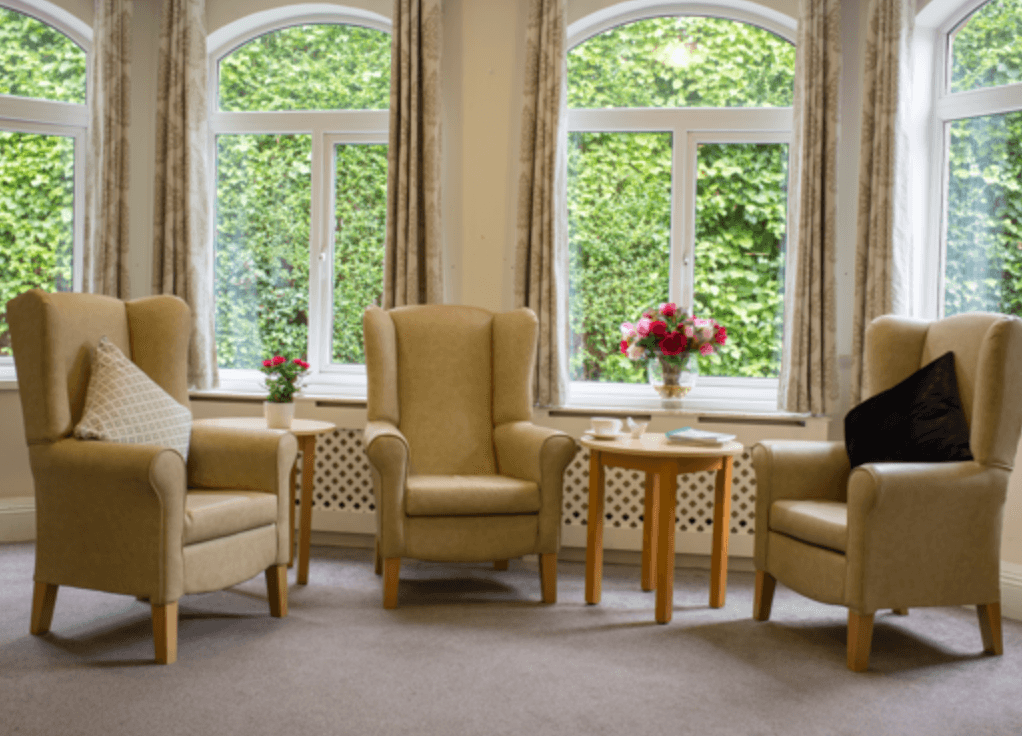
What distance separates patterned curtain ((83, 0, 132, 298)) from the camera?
14.5 feet

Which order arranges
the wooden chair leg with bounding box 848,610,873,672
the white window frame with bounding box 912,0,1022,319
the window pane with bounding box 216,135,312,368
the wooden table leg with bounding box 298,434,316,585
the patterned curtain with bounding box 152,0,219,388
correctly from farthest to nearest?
the window pane with bounding box 216,135,312,368
the patterned curtain with bounding box 152,0,219,388
the white window frame with bounding box 912,0,1022,319
the wooden table leg with bounding box 298,434,316,585
the wooden chair leg with bounding box 848,610,873,672

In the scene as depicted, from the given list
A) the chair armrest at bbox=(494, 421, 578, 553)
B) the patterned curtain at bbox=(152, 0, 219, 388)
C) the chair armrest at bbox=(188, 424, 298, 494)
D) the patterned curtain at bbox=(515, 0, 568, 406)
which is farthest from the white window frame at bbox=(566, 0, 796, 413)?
the patterned curtain at bbox=(152, 0, 219, 388)

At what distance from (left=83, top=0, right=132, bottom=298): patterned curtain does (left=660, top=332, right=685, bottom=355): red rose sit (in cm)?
270

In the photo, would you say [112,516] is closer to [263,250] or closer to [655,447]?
[655,447]

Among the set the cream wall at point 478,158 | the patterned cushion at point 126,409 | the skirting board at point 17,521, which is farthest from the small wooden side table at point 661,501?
the skirting board at point 17,521

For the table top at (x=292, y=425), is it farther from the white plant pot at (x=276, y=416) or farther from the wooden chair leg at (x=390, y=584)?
the wooden chair leg at (x=390, y=584)

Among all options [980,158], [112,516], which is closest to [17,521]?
[112,516]

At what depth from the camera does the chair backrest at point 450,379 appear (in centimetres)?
374

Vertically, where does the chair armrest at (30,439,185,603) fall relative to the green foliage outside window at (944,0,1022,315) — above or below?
below

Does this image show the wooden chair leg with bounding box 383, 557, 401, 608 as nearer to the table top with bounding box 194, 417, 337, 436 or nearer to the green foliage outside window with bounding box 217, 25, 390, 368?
the table top with bounding box 194, 417, 337, 436

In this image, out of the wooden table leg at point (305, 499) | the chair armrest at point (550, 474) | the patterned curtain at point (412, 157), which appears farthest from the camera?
the patterned curtain at point (412, 157)

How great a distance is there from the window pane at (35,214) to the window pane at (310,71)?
93 centimetres

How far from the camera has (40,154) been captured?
465 centimetres

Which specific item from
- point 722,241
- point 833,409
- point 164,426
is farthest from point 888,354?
point 164,426
